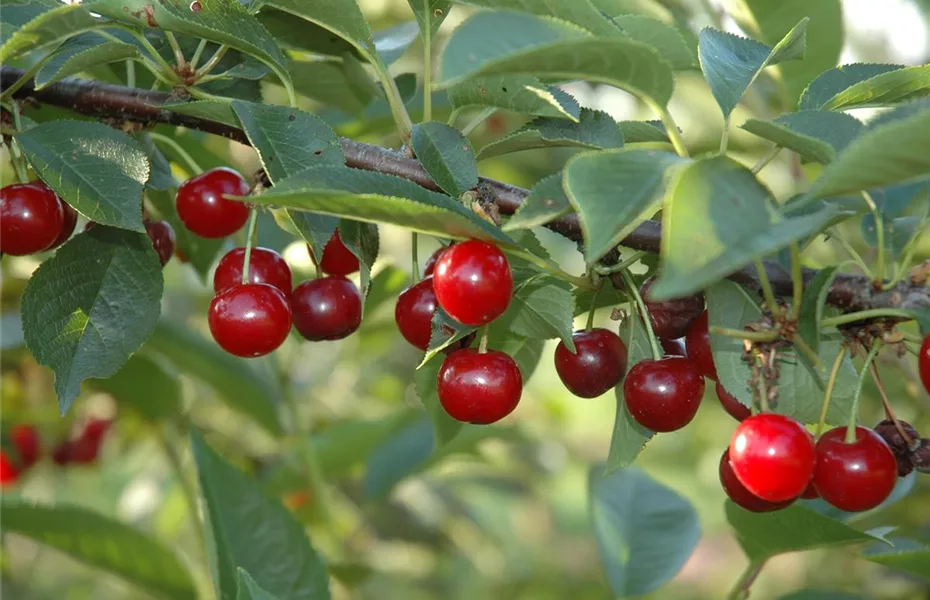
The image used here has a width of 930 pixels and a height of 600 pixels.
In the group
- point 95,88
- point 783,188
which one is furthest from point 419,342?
point 783,188

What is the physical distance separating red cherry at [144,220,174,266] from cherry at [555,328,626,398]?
717 mm

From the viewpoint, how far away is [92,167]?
1.42 meters

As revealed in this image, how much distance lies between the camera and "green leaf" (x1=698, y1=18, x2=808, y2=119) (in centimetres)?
127

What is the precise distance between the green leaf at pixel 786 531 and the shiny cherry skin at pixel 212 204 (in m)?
1.06

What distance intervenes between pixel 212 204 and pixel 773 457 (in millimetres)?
931

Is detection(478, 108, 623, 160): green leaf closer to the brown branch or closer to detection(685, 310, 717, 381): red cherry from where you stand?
the brown branch

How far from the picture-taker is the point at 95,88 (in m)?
1.57

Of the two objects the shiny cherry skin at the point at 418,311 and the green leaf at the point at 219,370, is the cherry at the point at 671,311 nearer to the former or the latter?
the shiny cherry skin at the point at 418,311

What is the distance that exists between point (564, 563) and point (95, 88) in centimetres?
586

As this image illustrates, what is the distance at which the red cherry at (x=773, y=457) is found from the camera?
3.85 feet

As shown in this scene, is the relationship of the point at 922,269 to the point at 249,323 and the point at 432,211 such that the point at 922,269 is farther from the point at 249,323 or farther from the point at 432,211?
the point at 249,323

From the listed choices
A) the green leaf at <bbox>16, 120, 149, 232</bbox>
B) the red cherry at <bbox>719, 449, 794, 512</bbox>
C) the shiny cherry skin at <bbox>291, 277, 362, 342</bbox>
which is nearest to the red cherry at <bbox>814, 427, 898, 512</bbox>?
the red cherry at <bbox>719, 449, 794, 512</bbox>

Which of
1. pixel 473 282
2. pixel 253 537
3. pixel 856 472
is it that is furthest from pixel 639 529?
pixel 473 282

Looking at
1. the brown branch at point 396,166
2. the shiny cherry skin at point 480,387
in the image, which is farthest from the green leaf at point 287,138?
the shiny cherry skin at point 480,387
